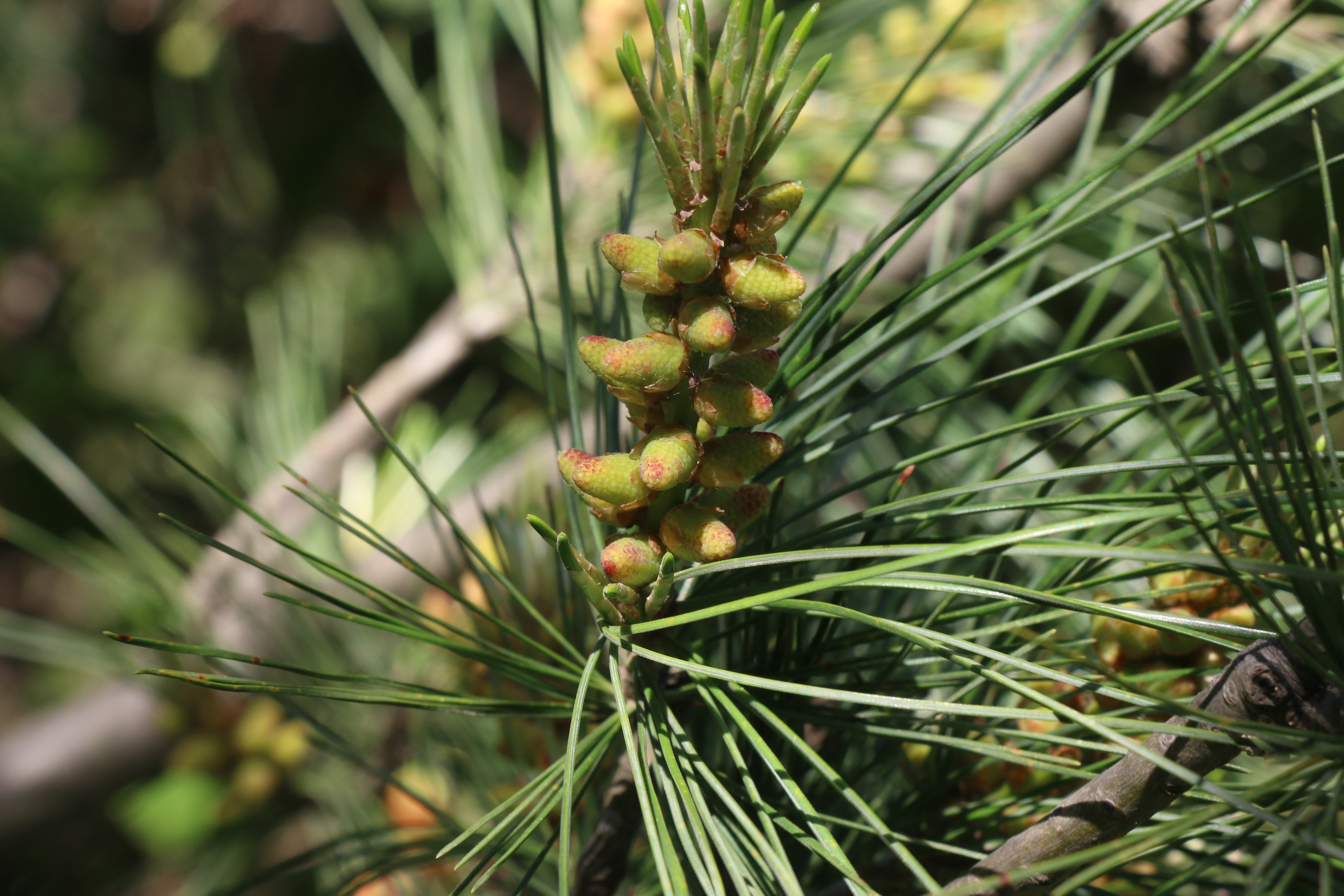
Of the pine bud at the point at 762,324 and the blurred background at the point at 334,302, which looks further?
the blurred background at the point at 334,302

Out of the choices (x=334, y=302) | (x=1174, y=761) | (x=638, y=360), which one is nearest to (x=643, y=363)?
(x=638, y=360)

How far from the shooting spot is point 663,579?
0.23 meters

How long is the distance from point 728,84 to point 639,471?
0.10m

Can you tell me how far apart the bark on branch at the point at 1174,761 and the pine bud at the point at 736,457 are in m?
0.11

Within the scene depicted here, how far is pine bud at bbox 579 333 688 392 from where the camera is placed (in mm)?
215

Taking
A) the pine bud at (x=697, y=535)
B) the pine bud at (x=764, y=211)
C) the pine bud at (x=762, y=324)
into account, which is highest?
the pine bud at (x=764, y=211)

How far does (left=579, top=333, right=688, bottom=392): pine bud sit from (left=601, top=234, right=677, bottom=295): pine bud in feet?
0.05

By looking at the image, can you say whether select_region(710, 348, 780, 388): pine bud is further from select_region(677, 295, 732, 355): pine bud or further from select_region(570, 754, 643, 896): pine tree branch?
select_region(570, 754, 643, 896): pine tree branch

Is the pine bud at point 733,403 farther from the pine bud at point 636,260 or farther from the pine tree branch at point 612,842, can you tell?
the pine tree branch at point 612,842

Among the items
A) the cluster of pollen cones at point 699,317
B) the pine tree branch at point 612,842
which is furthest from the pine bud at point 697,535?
the pine tree branch at point 612,842

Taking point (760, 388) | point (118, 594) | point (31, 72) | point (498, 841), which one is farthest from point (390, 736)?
point (31, 72)

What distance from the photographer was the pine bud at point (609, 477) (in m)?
0.23

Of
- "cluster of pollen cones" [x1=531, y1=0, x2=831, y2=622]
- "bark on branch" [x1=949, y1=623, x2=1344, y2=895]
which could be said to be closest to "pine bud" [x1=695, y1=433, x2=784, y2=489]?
"cluster of pollen cones" [x1=531, y1=0, x2=831, y2=622]

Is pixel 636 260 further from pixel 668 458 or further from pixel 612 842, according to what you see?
pixel 612 842
